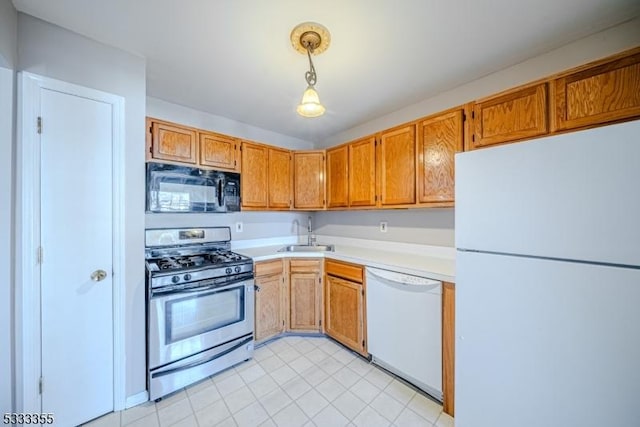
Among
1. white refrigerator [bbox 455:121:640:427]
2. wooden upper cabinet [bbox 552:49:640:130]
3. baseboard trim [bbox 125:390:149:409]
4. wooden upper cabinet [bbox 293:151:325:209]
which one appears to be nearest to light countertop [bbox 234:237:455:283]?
white refrigerator [bbox 455:121:640:427]

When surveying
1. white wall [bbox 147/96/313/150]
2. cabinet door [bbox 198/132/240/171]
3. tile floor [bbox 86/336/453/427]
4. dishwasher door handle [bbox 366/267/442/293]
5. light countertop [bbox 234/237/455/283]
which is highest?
white wall [bbox 147/96/313/150]

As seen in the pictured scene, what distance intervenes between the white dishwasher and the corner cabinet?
95mm

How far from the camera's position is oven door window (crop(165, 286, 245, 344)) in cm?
181

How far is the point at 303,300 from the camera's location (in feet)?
8.68

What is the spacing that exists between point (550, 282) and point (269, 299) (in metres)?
2.19

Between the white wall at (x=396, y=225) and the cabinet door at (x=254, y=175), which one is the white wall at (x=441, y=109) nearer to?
the white wall at (x=396, y=225)

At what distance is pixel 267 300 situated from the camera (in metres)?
2.49

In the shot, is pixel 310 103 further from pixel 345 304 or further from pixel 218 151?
pixel 345 304

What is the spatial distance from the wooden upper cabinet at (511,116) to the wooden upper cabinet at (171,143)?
236cm

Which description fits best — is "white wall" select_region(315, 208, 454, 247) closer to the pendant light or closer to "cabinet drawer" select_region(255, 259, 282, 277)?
"cabinet drawer" select_region(255, 259, 282, 277)

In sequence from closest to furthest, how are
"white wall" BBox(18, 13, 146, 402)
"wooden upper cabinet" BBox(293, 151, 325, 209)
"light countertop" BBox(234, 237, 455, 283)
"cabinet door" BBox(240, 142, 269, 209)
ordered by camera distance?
1. "white wall" BBox(18, 13, 146, 402)
2. "light countertop" BBox(234, 237, 455, 283)
3. "cabinet door" BBox(240, 142, 269, 209)
4. "wooden upper cabinet" BBox(293, 151, 325, 209)

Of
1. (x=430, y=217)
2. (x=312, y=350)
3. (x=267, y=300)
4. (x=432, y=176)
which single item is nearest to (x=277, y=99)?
(x=432, y=176)

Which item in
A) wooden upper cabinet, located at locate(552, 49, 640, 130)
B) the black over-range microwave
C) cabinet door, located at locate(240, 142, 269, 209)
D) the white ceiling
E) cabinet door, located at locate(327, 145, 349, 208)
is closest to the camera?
wooden upper cabinet, located at locate(552, 49, 640, 130)

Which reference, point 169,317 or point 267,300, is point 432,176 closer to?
point 267,300
